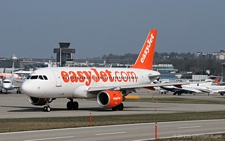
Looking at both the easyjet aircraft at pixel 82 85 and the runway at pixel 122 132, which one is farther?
the easyjet aircraft at pixel 82 85

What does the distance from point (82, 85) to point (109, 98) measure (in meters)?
3.04

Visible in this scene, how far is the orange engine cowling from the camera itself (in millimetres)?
42656

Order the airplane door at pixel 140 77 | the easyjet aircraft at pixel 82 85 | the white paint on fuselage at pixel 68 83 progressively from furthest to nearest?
the airplane door at pixel 140 77 < the easyjet aircraft at pixel 82 85 < the white paint on fuselage at pixel 68 83

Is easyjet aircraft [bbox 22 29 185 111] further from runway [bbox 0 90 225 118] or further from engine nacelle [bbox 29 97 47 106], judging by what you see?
runway [bbox 0 90 225 118]

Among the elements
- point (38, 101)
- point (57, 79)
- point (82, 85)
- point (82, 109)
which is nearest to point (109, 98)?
point (82, 85)

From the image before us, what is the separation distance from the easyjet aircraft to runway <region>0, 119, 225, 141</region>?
12.8 m

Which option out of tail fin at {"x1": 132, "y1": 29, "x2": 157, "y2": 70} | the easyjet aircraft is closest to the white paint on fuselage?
the easyjet aircraft

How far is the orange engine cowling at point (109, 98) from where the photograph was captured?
42.7 meters

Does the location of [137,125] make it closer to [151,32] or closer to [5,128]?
[5,128]

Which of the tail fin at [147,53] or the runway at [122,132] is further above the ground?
the tail fin at [147,53]

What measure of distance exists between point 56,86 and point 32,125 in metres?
12.9

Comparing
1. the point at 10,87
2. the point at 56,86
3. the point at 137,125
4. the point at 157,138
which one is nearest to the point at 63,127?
the point at 137,125

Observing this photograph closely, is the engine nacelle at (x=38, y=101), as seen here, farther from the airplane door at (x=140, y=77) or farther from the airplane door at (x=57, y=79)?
the airplane door at (x=140, y=77)

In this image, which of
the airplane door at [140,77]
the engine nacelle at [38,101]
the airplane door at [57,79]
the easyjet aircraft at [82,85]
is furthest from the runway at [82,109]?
the airplane door at [140,77]
